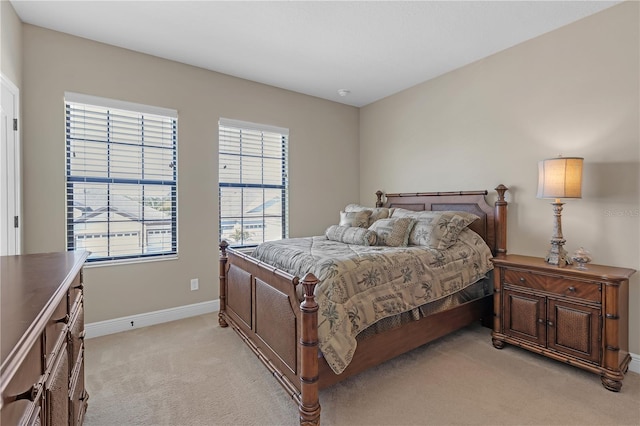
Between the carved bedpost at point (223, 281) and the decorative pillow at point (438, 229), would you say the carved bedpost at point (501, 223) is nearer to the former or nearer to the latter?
the decorative pillow at point (438, 229)

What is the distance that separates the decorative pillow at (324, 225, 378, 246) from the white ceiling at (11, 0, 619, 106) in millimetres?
1742

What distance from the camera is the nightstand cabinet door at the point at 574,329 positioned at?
2.16 meters

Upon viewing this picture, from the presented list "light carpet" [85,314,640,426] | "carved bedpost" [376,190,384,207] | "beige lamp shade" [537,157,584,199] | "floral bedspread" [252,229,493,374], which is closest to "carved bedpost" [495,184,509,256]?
"floral bedspread" [252,229,493,374]

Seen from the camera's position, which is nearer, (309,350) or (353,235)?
(309,350)

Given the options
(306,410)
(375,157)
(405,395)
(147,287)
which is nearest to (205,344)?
(147,287)

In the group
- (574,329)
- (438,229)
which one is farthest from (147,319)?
(574,329)

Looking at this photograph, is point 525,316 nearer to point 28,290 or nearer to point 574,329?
point 574,329

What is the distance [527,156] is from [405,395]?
238cm

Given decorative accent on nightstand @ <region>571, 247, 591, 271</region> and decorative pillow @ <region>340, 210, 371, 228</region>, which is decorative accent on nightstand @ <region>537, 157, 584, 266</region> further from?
decorative pillow @ <region>340, 210, 371, 228</region>

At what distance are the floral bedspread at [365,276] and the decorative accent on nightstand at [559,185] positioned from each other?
1.93 ft

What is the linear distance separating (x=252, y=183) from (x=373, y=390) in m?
2.67

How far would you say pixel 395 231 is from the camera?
2.91 metres

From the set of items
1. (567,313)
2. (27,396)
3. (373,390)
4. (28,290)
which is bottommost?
Answer: (373,390)

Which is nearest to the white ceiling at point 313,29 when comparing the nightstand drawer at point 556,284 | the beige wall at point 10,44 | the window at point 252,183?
the beige wall at point 10,44
